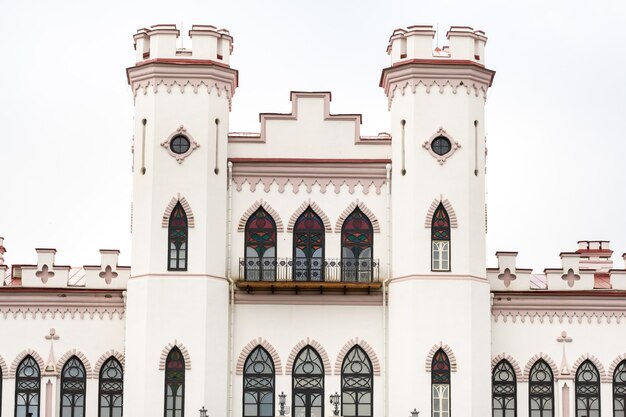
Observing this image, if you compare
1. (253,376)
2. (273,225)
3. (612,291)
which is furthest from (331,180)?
(612,291)

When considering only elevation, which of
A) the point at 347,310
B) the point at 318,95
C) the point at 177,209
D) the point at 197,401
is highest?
the point at 318,95

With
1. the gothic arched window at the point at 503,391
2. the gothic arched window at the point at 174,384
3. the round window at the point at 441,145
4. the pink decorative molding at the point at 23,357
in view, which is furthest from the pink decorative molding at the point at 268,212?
the gothic arched window at the point at 503,391

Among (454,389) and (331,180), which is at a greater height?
(331,180)

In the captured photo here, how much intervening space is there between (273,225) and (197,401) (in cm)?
593

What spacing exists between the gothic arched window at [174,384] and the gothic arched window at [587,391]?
12143 millimetres

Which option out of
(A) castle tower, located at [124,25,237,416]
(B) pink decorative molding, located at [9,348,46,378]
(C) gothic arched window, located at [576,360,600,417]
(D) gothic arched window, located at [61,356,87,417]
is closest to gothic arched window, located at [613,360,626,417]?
(C) gothic arched window, located at [576,360,600,417]

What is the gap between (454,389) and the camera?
44188 mm

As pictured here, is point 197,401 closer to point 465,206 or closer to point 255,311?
point 255,311

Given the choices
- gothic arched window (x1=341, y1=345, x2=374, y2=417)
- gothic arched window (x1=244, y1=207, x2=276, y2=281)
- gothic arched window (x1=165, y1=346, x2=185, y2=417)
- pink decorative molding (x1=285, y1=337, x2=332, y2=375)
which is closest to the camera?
gothic arched window (x1=165, y1=346, x2=185, y2=417)

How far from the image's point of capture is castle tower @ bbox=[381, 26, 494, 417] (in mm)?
44250

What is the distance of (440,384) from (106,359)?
1027cm

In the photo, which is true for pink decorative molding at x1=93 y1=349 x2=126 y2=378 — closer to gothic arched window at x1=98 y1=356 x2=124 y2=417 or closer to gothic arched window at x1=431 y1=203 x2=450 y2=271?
gothic arched window at x1=98 y1=356 x2=124 y2=417

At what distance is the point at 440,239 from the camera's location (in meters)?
45.1

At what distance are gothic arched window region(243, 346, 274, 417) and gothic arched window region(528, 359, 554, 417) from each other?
7983 mm
